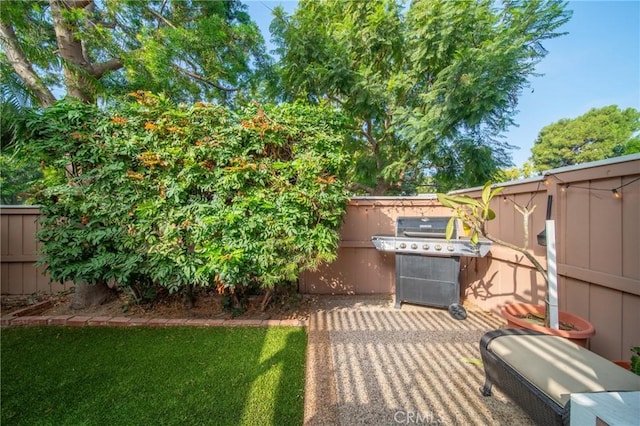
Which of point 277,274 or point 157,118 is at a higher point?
point 157,118

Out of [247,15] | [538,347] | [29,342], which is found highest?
[247,15]

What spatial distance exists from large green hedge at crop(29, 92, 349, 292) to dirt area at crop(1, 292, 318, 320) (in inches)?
Result: 24.9

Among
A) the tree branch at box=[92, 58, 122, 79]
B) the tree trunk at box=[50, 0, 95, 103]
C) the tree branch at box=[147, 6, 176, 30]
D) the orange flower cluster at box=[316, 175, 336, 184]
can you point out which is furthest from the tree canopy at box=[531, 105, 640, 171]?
the tree trunk at box=[50, 0, 95, 103]

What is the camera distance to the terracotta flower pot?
1.75 meters

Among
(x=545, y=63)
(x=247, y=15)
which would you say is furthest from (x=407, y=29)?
(x=247, y=15)

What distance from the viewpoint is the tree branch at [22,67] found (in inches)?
113

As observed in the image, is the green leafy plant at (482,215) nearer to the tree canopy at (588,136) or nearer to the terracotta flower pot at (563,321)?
the terracotta flower pot at (563,321)

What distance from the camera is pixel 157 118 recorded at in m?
2.76

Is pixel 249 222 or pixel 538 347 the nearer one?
pixel 538 347

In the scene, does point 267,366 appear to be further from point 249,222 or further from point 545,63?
point 545,63

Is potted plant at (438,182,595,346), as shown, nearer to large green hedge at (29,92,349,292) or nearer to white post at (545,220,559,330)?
white post at (545,220,559,330)

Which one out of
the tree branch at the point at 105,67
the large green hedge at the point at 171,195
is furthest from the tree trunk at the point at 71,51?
the large green hedge at the point at 171,195

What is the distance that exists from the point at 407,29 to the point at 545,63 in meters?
2.82

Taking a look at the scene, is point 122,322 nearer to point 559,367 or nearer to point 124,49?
point 559,367
